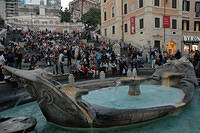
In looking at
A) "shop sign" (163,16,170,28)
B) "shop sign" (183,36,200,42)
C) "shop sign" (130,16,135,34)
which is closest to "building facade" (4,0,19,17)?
"shop sign" (130,16,135,34)

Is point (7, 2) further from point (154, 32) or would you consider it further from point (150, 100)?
point (150, 100)

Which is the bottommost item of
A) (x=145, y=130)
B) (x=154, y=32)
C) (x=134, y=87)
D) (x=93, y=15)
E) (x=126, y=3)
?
(x=145, y=130)

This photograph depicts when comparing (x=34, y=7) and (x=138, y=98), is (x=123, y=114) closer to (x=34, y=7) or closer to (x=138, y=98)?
(x=138, y=98)

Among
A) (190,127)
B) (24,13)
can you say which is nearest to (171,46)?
(190,127)

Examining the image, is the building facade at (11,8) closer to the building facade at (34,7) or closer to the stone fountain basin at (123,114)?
the building facade at (34,7)

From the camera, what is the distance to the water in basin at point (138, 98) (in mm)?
5832

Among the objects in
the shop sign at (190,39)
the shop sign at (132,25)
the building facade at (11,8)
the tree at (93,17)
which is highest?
the building facade at (11,8)

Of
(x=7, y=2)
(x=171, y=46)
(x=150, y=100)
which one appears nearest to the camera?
(x=150, y=100)

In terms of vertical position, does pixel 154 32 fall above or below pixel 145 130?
above

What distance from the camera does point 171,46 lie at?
29703 mm

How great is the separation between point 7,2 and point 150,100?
338ft

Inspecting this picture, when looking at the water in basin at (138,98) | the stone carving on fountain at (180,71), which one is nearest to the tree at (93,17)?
the stone carving on fountain at (180,71)

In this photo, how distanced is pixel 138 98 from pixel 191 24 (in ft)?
97.6

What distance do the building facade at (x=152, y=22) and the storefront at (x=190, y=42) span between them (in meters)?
0.91
